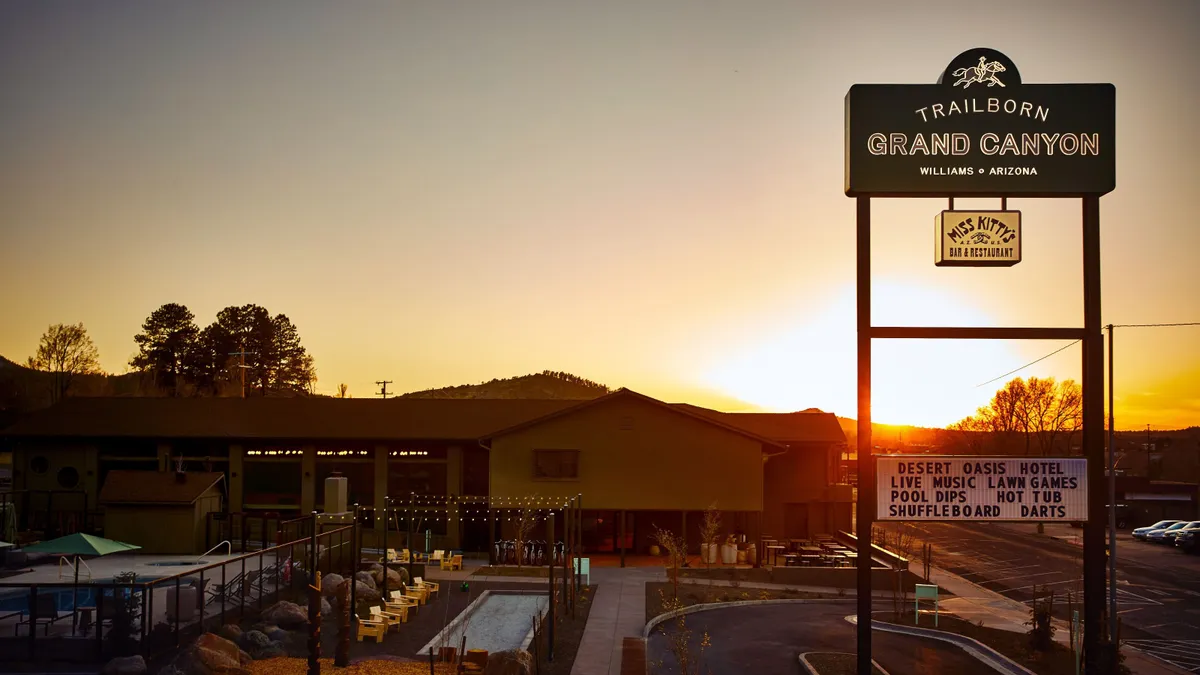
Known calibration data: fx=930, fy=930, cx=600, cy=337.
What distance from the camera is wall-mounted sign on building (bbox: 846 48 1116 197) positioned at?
17797 millimetres

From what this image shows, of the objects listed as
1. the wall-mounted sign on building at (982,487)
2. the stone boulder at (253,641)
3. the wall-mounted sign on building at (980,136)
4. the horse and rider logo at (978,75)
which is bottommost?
the stone boulder at (253,641)

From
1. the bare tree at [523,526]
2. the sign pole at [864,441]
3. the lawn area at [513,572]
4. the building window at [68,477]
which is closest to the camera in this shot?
the sign pole at [864,441]

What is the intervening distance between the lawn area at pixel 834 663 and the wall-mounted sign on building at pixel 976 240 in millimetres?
9637

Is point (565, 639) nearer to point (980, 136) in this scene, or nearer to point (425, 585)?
point (425, 585)

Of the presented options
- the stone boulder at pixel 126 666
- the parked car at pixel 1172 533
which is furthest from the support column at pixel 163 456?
the parked car at pixel 1172 533

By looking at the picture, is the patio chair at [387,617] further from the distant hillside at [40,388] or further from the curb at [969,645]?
the distant hillside at [40,388]

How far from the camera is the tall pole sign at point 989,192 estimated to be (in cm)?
1759

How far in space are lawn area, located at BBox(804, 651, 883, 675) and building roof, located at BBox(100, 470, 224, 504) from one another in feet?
92.7

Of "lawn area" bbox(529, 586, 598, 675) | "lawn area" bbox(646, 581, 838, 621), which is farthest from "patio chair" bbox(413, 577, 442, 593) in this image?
"lawn area" bbox(646, 581, 838, 621)

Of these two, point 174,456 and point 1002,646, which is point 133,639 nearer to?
point 1002,646

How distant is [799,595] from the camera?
109ft

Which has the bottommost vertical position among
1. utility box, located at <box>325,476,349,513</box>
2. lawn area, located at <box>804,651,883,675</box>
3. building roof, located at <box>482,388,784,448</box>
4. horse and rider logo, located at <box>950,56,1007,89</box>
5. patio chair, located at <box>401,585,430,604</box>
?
lawn area, located at <box>804,651,883,675</box>

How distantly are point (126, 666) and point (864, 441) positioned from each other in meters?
15.5

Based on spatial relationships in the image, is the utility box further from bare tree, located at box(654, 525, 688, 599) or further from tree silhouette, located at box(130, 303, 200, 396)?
tree silhouette, located at box(130, 303, 200, 396)
